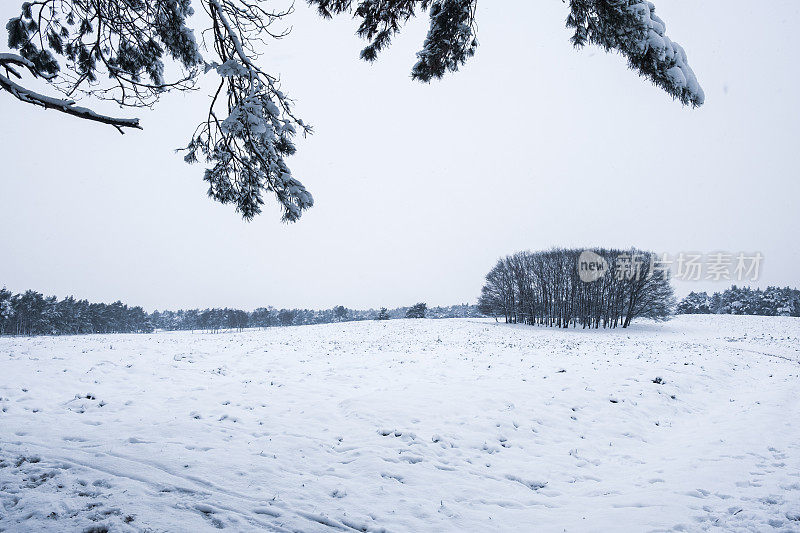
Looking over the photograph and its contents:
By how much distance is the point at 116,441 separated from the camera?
525 centimetres

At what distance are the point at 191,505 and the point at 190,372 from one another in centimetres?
791

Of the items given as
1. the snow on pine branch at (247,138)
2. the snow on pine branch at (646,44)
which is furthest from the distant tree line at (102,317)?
the snow on pine branch at (646,44)

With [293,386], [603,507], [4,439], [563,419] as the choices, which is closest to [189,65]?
[4,439]

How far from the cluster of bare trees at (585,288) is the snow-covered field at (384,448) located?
108 ft

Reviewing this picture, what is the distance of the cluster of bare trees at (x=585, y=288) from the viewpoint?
137 feet

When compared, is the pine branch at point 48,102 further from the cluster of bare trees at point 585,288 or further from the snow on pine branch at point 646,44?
the cluster of bare trees at point 585,288

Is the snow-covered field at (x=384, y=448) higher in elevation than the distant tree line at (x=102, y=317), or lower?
higher

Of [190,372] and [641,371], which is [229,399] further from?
[641,371]

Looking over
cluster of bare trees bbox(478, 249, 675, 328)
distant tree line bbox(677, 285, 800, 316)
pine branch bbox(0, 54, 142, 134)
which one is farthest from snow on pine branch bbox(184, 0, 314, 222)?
distant tree line bbox(677, 285, 800, 316)

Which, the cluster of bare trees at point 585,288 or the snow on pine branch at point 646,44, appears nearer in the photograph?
the snow on pine branch at point 646,44

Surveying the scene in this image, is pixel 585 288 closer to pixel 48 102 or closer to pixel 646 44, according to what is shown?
pixel 646 44

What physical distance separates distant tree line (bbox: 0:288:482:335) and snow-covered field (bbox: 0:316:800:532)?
185 ft

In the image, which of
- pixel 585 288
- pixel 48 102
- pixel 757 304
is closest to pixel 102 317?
pixel 585 288

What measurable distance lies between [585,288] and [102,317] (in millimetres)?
A: 111194
